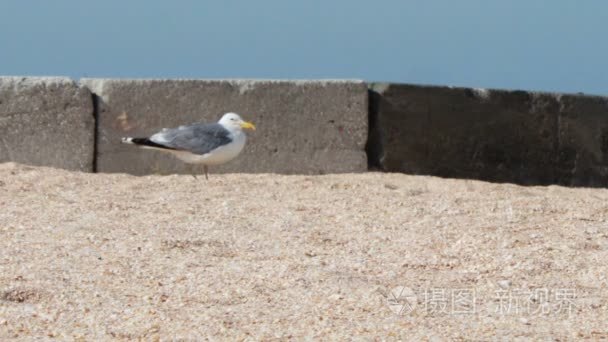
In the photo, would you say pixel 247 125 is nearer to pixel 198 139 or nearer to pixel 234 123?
pixel 234 123

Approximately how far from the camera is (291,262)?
4.34 m

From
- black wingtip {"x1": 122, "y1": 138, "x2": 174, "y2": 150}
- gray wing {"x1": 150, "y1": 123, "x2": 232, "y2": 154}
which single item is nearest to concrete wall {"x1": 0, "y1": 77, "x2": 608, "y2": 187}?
→ black wingtip {"x1": 122, "y1": 138, "x2": 174, "y2": 150}

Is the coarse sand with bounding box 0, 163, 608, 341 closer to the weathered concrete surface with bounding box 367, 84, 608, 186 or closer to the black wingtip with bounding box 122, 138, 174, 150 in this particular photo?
the black wingtip with bounding box 122, 138, 174, 150

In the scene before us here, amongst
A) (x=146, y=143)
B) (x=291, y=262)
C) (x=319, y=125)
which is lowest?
(x=291, y=262)

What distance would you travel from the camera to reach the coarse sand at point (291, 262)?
3.52m

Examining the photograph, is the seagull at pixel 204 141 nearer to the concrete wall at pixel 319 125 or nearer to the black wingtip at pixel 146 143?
the black wingtip at pixel 146 143

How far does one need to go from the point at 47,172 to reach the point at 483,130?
125 inches

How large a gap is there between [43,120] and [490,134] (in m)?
3.20

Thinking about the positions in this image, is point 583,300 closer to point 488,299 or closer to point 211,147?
point 488,299

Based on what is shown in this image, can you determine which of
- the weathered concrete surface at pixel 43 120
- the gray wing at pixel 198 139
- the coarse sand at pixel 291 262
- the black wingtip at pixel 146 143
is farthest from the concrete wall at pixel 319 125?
the coarse sand at pixel 291 262

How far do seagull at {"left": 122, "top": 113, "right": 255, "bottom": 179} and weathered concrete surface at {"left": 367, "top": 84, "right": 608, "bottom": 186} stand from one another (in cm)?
118

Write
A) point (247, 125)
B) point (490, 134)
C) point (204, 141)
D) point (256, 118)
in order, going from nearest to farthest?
point (204, 141) → point (247, 125) → point (256, 118) → point (490, 134)

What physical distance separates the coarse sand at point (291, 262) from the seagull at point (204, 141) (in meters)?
0.38

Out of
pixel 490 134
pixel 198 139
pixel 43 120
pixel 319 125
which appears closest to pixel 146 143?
pixel 198 139
